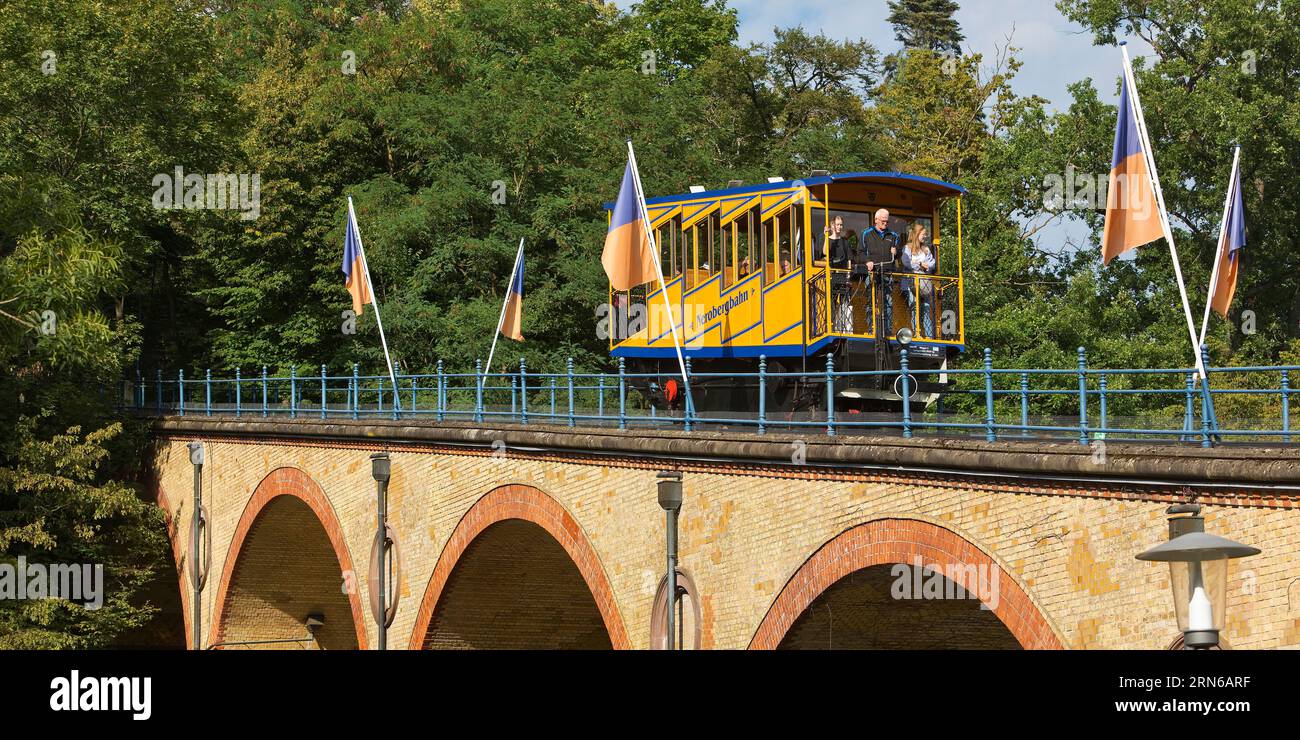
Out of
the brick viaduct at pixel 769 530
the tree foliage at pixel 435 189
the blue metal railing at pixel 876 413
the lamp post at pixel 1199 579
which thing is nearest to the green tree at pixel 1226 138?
the tree foliage at pixel 435 189

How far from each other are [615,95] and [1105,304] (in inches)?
510

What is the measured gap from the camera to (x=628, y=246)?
781 inches

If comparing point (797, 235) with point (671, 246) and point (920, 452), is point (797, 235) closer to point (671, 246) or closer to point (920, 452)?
point (671, 246)

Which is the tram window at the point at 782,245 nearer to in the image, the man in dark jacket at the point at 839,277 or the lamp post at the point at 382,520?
the man in dark jacket at the point at 839,277

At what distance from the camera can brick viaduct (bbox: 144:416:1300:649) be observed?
11.4 meters

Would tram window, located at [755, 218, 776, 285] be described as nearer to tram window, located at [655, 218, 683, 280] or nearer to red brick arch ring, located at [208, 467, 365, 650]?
tram window, located at [655, 218, 683, 280]

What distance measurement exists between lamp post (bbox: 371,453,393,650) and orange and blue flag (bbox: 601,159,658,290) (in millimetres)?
6857

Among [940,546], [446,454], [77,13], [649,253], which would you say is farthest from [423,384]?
[940,546]

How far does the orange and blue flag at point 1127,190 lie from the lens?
1323 centimetres

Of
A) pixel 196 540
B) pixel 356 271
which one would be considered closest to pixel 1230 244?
pixel 356 271

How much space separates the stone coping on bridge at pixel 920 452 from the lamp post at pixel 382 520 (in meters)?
→ 0.52

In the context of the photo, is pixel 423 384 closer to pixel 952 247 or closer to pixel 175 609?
pixel 175 609

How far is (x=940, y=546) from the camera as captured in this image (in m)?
13.6

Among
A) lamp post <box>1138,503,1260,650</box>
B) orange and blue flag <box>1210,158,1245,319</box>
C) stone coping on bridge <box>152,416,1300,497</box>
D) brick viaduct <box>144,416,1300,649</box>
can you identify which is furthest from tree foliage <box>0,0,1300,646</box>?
lamp post <box>1138,503,1260,650</box>
